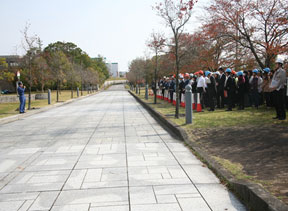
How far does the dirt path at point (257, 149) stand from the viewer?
376 cm

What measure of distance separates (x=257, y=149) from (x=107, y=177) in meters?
2.94

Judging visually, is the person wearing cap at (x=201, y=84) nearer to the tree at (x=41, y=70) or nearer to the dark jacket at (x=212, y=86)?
the dark jacket at (x=212, y=86)

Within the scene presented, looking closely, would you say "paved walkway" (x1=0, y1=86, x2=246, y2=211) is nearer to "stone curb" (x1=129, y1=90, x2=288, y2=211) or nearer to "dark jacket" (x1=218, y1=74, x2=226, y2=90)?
"stone curb" (x1=129, y1=90, x2=288, y2=211)

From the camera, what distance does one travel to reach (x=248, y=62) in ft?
49.2

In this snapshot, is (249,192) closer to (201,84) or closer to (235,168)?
(235,168)

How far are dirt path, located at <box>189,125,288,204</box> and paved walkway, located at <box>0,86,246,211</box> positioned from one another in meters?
0.52

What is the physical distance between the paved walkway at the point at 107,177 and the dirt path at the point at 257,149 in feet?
1.71

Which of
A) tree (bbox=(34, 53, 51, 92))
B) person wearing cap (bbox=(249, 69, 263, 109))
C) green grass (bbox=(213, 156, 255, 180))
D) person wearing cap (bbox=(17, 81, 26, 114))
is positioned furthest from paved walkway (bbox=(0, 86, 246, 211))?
tree (bbox=(34, 53, 51, 92))

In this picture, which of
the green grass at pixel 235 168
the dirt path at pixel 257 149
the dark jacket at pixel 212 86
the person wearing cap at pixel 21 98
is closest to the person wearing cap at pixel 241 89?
the dark jacket at pixel 212 86

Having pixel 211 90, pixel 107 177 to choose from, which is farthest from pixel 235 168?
pixel 211 90

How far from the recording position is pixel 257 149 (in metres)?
5.41

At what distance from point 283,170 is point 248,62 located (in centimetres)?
1194

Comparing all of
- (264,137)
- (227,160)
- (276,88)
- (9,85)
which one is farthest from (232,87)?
(9,85)

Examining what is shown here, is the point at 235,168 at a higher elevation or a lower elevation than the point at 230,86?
lower
